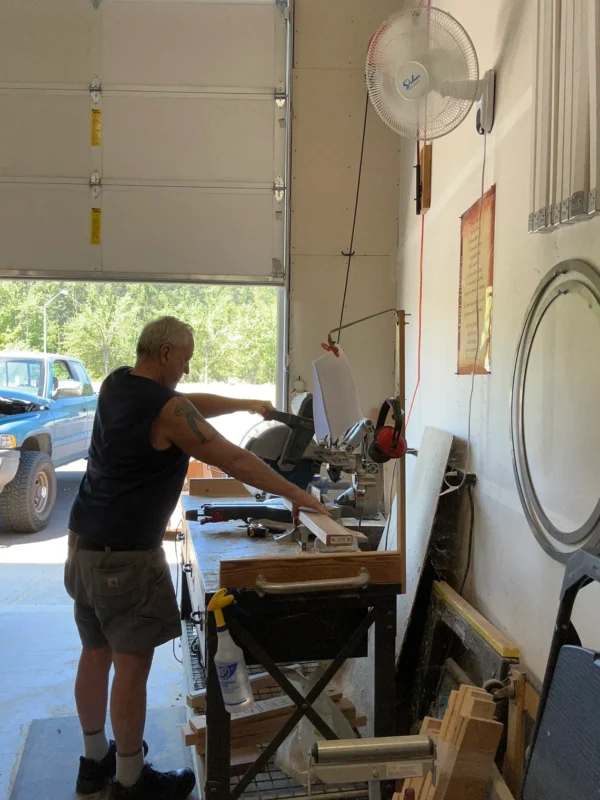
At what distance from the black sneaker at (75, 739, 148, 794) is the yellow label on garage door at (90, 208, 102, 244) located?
8.78 feet

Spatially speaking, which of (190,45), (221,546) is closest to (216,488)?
(221,546)

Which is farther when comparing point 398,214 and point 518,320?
point 398,214

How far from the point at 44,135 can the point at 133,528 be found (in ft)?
9.04

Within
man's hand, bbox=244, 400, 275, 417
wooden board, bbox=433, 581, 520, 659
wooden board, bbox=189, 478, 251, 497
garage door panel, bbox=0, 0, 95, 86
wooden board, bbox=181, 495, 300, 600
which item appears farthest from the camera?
garage door panel, bbox=0, 0, 95, 86

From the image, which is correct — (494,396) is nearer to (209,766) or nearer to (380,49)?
(380,49)

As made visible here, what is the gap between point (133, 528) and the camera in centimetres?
200

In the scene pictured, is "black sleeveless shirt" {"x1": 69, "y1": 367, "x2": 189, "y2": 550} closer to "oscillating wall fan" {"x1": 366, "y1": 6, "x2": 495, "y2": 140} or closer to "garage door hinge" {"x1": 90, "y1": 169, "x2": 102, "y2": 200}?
"oscillating wall fan" {"x1": 366, "y1": 6, "x2": 495, "y2": 140}

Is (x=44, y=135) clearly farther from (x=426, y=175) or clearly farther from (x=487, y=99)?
(x=487, y=99)

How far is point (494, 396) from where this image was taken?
2.03 m

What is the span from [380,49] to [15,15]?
267 centimetres

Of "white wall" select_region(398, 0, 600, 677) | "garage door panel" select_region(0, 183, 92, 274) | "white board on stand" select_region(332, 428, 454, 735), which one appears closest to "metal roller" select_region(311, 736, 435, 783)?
"white wall" select_region(398, 0, 600, 677)

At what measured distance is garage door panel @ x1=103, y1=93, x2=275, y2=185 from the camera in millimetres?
3783

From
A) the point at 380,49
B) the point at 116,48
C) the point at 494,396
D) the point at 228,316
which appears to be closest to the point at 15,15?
the point at 116,48

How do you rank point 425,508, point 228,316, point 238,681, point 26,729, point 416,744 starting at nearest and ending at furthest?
point 416,744 → point 238,681 → point 425,508 → point 26,729 → point 228,316
